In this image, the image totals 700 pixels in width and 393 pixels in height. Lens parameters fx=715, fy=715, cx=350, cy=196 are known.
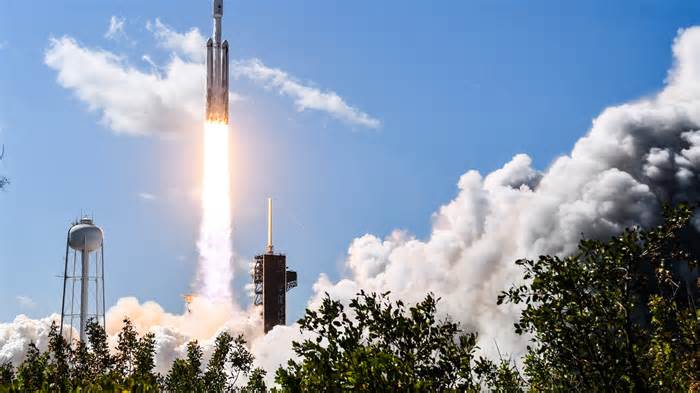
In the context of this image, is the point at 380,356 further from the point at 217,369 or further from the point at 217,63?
the point at 217,63

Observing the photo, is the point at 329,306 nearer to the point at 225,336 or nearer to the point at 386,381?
the point at 386,381

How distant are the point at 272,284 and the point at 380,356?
10252 cm

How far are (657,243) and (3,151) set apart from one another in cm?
3053

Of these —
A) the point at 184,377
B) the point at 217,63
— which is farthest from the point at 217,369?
the point at 217,63

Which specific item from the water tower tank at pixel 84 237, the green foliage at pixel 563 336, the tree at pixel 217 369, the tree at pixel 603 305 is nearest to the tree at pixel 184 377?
the tree at pixel 217 369

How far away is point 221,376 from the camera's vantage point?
58.9 meters

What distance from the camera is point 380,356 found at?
14102mm

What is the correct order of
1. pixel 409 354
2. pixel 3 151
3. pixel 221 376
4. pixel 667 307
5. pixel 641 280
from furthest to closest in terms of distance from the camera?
pixel 221 376, pixel 3 151, pixel 667 307, pixel 409 354, pixel 641 280

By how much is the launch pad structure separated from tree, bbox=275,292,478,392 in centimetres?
9845

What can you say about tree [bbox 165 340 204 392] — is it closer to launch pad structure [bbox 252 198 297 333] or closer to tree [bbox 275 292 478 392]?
tree [bbox 275 292 478 392]

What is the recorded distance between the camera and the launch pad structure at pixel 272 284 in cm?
11431

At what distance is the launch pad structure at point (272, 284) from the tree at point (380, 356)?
9845 centimetres

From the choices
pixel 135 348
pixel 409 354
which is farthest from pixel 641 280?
pixel 135 348

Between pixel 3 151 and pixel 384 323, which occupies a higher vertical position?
pixel 3 151
